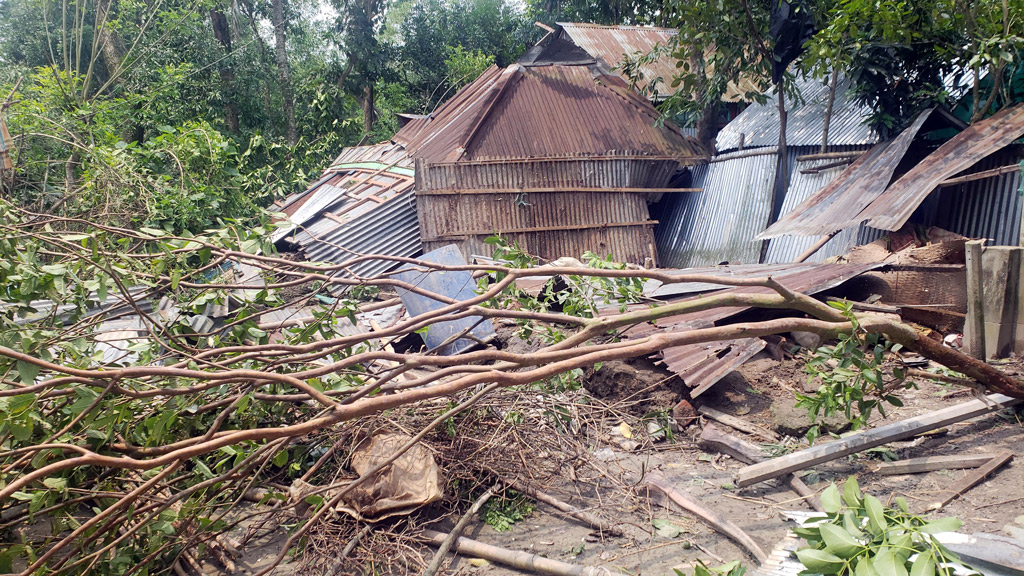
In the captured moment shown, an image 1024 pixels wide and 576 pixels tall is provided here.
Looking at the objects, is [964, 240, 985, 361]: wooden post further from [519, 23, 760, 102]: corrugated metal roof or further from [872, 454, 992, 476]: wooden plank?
[519, 23, 760, 102]: corrugated metal roof

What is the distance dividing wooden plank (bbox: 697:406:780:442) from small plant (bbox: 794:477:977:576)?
2662mm

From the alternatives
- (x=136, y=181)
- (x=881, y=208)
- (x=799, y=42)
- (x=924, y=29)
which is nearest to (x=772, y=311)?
(x=881, y=208)

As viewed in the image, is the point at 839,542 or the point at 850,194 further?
the point at 850,194

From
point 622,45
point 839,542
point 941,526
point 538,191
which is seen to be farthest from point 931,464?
point 622,45

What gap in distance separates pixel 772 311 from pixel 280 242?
8266 millimetres

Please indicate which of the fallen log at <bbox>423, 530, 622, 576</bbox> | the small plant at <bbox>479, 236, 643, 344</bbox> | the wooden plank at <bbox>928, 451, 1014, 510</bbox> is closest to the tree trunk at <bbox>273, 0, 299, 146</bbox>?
the small plant at <bbox>479, 236, 643, 344</bbox>

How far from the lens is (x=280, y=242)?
1093 cm

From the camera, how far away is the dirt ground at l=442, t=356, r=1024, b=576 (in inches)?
136

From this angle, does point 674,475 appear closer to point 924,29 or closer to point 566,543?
point 566,543

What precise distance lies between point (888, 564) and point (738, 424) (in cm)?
317

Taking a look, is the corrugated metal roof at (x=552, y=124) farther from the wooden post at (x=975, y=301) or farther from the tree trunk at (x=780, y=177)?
the wooden post at (x=975, y=301)

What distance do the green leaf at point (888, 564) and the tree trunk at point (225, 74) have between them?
53.9 feet

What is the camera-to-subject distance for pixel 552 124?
33.9 ft

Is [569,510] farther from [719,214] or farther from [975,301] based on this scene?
[719,214]
